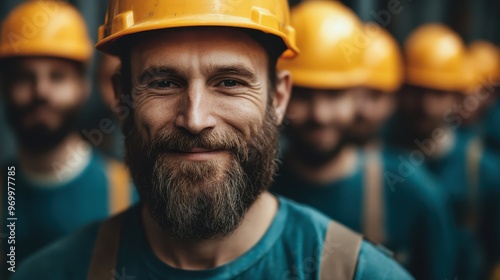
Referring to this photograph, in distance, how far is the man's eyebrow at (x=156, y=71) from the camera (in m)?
2.46

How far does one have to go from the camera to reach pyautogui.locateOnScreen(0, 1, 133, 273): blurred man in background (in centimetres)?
428

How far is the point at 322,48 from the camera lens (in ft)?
14.8

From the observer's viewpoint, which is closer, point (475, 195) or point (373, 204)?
point (373, 204)

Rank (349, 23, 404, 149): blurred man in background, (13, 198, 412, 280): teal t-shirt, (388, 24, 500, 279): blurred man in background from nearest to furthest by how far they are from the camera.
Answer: (13, 198, 412, 280): teal t-shirt < (349, 23, 404, 149): blurred man in background < (388, 24, 500, 279): blurred man in background

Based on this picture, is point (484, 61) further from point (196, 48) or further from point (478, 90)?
point (196, 48)

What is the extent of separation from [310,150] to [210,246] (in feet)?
6.86

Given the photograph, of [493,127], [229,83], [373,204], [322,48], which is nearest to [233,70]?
[229,83]

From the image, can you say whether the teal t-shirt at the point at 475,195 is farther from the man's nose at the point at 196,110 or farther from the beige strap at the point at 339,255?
the man's nose at the point at 196,110

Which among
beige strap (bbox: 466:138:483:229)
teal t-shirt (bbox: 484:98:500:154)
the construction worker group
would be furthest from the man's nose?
teal t-shirt (bbox: 484:98:500:154)

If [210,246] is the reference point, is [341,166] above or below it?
below

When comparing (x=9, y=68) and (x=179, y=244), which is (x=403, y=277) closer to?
(x=179, y=244)

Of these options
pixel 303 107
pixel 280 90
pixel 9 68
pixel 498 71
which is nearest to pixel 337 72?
pixel 303 107

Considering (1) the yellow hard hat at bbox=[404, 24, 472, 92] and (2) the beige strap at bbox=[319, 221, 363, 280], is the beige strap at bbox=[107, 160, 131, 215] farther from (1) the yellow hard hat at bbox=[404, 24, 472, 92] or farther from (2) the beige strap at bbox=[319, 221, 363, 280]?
Answer: (1) the yellow hard hat at bbox=[404, 24, 472, 92]

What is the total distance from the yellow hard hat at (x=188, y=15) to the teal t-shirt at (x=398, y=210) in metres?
2.18
